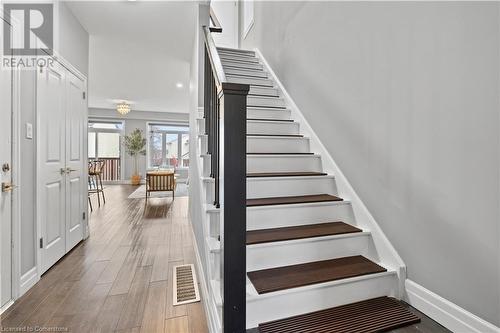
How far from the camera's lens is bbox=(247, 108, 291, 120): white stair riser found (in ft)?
9.49

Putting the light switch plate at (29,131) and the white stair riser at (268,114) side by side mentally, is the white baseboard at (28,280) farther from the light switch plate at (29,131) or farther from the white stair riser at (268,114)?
the white stair riser at (268,114)

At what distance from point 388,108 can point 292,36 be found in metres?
1.85

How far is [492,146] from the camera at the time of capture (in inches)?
45.1

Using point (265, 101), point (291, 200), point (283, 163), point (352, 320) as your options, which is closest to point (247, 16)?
point (265, 101)

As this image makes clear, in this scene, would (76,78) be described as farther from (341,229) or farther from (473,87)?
(473,87)

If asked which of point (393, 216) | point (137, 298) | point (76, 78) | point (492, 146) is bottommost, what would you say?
point (137, 298)

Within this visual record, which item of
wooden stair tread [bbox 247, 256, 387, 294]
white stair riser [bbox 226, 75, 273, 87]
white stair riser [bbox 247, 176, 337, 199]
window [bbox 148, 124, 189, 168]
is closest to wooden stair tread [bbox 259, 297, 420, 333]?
wooden stair tread [bbox 247, 256, 387, 294]

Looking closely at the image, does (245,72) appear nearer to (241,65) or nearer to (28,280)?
(241,65)

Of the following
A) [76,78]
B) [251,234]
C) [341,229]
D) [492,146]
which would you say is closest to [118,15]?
[76,78]

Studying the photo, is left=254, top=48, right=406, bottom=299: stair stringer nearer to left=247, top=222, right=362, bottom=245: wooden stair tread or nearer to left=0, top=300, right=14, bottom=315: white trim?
left=247, top=222, right=362, bottom=245: wooden stair tread

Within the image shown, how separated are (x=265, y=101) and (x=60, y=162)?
7.63 feet

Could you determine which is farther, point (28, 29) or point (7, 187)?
point (28, 29)

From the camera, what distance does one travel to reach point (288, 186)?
7.14ft

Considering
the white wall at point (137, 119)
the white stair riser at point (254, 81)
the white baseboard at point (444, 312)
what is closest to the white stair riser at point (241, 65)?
the white stair riser at point (254, 81)
